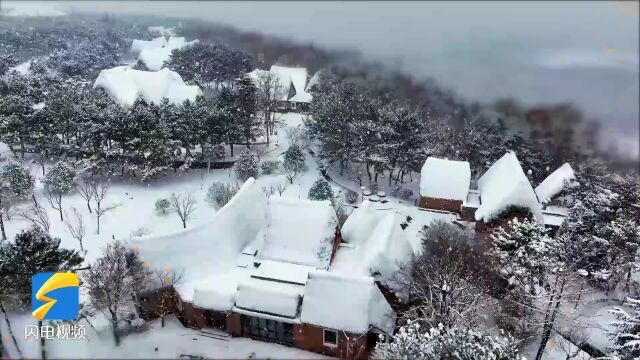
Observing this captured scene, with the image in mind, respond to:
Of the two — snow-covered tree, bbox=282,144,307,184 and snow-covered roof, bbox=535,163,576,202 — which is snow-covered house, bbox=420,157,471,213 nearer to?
snow-covered roof, bbox=535,163,576,202

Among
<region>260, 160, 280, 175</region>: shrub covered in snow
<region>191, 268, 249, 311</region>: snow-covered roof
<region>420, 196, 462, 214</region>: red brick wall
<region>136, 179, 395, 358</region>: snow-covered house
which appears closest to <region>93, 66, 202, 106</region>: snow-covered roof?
<region>260, 160, 280, 175</region>: shrub covered in snow

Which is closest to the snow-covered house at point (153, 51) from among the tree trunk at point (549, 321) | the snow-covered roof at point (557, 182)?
the snow-covered roof at point (557, 182)

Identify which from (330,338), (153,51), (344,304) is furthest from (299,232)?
(153,51)

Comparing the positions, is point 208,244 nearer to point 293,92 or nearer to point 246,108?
point 246,108

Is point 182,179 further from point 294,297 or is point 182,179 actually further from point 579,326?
point 579,326

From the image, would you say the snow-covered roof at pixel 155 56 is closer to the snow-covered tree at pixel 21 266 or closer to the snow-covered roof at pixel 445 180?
the snow-covered roof at pixel 445 180
